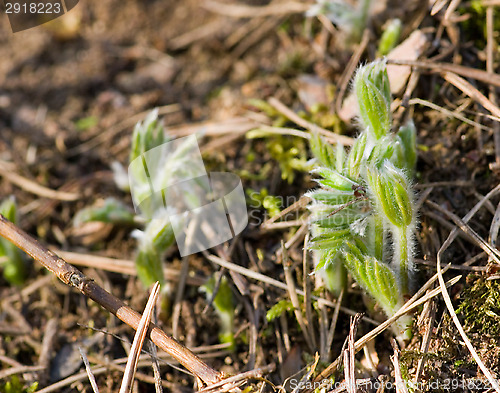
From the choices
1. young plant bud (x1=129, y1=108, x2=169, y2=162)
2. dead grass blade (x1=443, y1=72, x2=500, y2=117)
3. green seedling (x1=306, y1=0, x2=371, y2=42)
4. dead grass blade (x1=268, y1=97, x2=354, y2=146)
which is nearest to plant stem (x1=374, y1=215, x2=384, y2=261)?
dead grass blade (x1=268, y1=97, x2=354, y2=146)

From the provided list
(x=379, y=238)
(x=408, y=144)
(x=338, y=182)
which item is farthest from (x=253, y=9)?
(x=379, y=238)

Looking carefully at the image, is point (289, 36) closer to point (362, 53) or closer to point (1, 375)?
point (362, 53)

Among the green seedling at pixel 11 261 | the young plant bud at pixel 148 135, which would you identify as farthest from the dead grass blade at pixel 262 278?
the green seedling at pixel 11 261

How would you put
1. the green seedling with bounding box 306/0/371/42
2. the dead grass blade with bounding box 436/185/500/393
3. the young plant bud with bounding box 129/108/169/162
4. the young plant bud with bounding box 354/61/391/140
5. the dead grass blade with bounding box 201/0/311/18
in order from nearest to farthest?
the dead grass blade with bounding box 436/185/500/393
the young plant bud with bounding box 354/61/391/140
the young plant bud with bounding box 129/108/169/162
the green seedling with bounding box 306/0/371/42
the dead grass blade with bounding box 201/0/311/18

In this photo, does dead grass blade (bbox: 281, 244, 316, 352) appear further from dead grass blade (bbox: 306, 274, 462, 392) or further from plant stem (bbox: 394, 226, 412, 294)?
plant stem (bbox: 394, 226, 412, 294)

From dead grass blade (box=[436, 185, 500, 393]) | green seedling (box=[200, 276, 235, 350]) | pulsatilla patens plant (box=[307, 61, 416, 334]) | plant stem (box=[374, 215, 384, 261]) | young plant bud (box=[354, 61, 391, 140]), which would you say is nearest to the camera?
dead grass blade (box=[436, 185, 500, 393])

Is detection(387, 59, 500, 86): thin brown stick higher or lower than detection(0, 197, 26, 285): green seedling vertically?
higher

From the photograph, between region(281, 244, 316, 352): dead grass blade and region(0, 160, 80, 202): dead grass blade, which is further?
region(0, 160, 80, 202): dead grass blade
